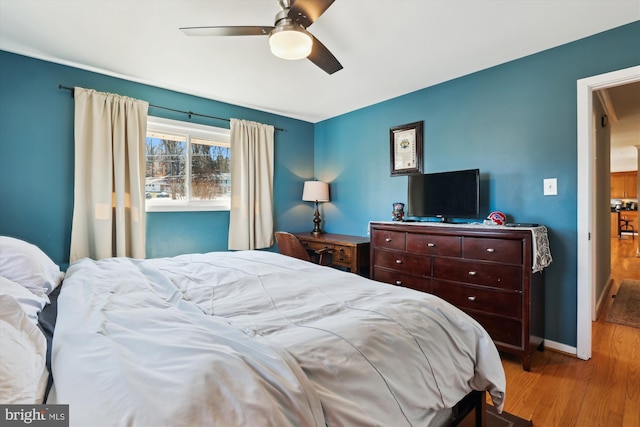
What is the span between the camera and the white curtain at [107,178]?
2668mm

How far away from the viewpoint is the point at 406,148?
3375mm

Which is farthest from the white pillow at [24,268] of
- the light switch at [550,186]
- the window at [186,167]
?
the light switch at [550,186]

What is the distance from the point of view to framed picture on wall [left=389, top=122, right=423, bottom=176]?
10.7 ft

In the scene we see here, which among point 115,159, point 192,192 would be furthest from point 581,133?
point 115,159

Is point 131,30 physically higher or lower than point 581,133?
higher

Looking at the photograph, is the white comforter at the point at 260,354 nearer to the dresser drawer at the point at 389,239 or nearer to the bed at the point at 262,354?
the bed at the point at 262,354

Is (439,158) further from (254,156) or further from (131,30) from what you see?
(131,30)

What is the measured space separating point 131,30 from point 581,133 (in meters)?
3.39

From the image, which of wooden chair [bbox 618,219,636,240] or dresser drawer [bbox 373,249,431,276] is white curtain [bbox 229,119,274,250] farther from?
wooden chair [bbox 618,219,636,240]

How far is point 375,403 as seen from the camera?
0.82 meters

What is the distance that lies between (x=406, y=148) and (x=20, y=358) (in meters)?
3.33

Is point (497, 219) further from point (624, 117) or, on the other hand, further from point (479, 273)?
point (624, 117)

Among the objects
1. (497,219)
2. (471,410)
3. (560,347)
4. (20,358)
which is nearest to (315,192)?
(497,219)

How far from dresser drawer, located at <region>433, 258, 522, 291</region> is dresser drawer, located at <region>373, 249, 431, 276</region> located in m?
0.09
